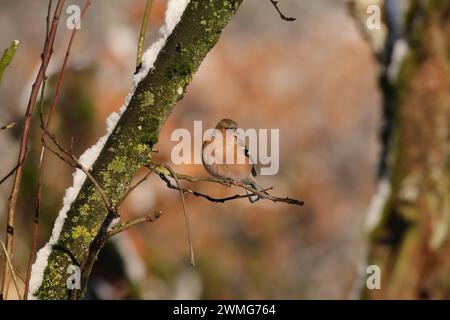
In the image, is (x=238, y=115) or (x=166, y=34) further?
(x=238, y=115)

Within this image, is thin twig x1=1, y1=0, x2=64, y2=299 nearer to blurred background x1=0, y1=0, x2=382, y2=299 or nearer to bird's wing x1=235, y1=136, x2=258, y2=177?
bird's wing x1=235, y1=136, x2=258, y2=177

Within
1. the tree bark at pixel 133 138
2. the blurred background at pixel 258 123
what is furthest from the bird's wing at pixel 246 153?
the blurred background at pixel 258 123

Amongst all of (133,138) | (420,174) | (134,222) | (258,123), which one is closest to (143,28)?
(133,138)

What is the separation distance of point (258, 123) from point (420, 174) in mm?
2943

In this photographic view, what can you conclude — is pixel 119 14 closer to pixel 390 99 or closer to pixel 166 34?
pixel 390 99

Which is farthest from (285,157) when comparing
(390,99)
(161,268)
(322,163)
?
(390,99)

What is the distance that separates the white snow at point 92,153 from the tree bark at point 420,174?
1.82m

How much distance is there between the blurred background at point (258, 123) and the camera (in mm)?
4539

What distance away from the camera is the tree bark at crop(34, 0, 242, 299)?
2.83ft

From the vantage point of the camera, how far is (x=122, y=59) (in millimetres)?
4953

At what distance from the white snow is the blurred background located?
2714 mm

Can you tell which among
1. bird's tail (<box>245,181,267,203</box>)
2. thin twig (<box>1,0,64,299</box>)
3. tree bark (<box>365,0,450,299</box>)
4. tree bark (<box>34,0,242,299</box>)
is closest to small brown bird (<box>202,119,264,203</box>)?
bird's tail (<box>245,181,267,203</box>)

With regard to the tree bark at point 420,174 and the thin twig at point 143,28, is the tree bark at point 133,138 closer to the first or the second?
the thin twig at point 143,28

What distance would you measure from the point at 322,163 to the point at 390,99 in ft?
9.62
